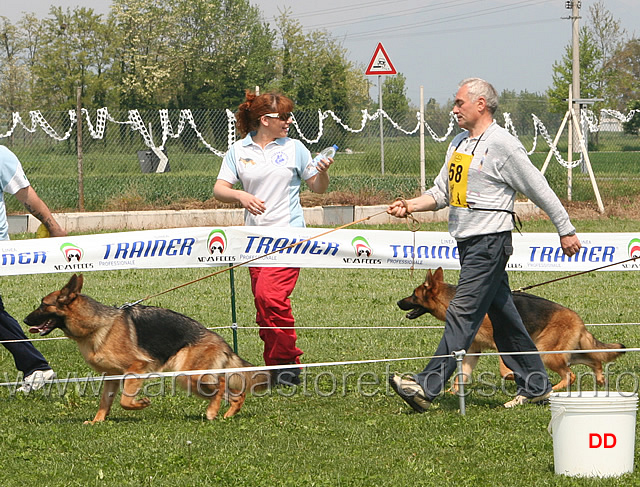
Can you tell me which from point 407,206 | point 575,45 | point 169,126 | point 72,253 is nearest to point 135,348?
point 72,253

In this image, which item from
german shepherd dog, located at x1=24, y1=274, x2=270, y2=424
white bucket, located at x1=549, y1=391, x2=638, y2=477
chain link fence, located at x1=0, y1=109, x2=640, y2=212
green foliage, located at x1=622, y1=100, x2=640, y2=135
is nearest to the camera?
white bucket, located at x1=549, y1=391, x2=638, y2=477

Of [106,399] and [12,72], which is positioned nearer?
[106,399]

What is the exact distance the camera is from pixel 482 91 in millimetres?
5352

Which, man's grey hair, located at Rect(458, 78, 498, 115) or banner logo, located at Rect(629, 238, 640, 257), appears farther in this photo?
banner logo, located at Rect(629, 238, 640, 257)

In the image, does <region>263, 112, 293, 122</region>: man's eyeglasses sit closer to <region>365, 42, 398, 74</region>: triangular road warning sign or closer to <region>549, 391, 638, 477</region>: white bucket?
<region>549, 391, 638, 477</region>: white bucket

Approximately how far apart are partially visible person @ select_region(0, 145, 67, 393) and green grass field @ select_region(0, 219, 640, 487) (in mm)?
152

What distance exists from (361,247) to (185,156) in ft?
43.0

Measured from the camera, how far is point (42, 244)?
6.31 meters

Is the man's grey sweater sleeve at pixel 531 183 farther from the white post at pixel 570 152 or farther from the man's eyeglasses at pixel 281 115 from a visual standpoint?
the white post at pixel 570 152

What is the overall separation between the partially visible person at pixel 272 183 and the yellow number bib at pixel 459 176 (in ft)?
3.71

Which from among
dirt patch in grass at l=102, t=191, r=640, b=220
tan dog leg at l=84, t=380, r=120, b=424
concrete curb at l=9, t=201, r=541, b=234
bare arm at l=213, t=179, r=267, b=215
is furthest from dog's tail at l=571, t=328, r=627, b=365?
dirt patch in grass at l=102, t=191, r=640, b=220

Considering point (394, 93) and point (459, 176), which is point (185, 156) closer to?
point (459, 176)

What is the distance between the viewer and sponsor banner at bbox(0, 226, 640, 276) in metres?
6.33

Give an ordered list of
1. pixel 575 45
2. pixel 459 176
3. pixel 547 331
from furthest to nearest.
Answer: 1. pixel 575 45
2. pixel 547 331
3. pixel 459 176
